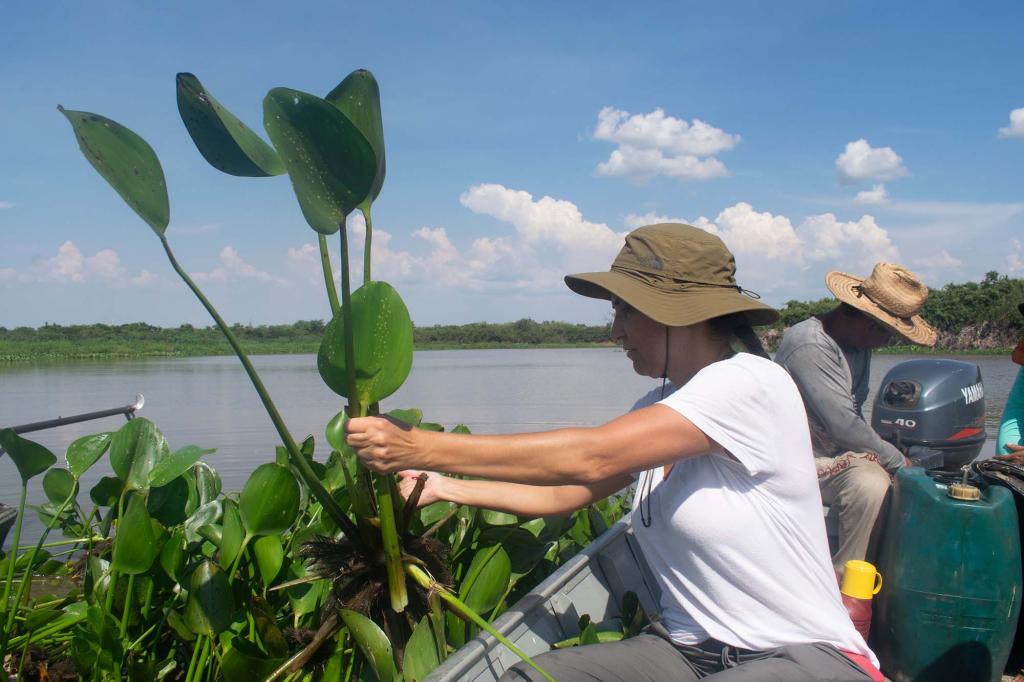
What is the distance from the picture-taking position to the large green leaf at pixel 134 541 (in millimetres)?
1745

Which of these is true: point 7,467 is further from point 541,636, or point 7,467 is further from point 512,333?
point 512,333

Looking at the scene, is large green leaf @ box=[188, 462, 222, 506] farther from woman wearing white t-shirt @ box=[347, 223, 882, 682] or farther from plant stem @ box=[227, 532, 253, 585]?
woman wearing white t-shirt @ box=[347, 223, 882, 682]

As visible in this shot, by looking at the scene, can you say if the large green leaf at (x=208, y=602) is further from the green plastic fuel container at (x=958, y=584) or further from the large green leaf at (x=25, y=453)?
the green plastic fuel container at (x=958, y=584)

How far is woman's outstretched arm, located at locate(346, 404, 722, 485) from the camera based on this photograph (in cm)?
135

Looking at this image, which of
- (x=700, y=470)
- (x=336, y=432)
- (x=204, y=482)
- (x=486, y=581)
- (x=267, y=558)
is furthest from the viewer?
(x=204, y=482)

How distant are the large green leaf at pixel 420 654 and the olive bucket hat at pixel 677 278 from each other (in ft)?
2.50

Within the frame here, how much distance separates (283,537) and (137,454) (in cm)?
46

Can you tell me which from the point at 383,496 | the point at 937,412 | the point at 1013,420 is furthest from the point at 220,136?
the point at 1013,420

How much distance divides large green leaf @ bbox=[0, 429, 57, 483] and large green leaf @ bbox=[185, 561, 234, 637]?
48cm

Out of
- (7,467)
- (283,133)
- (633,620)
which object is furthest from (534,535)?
(7,467)

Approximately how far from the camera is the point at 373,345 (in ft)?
5.07

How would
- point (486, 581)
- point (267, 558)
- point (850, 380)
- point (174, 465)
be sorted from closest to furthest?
point (486, 581), point (267, 558), point (174, 465), point (850, 380)

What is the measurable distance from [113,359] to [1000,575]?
37.9 meters

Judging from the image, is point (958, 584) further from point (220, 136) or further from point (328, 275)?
point (220, 136)
